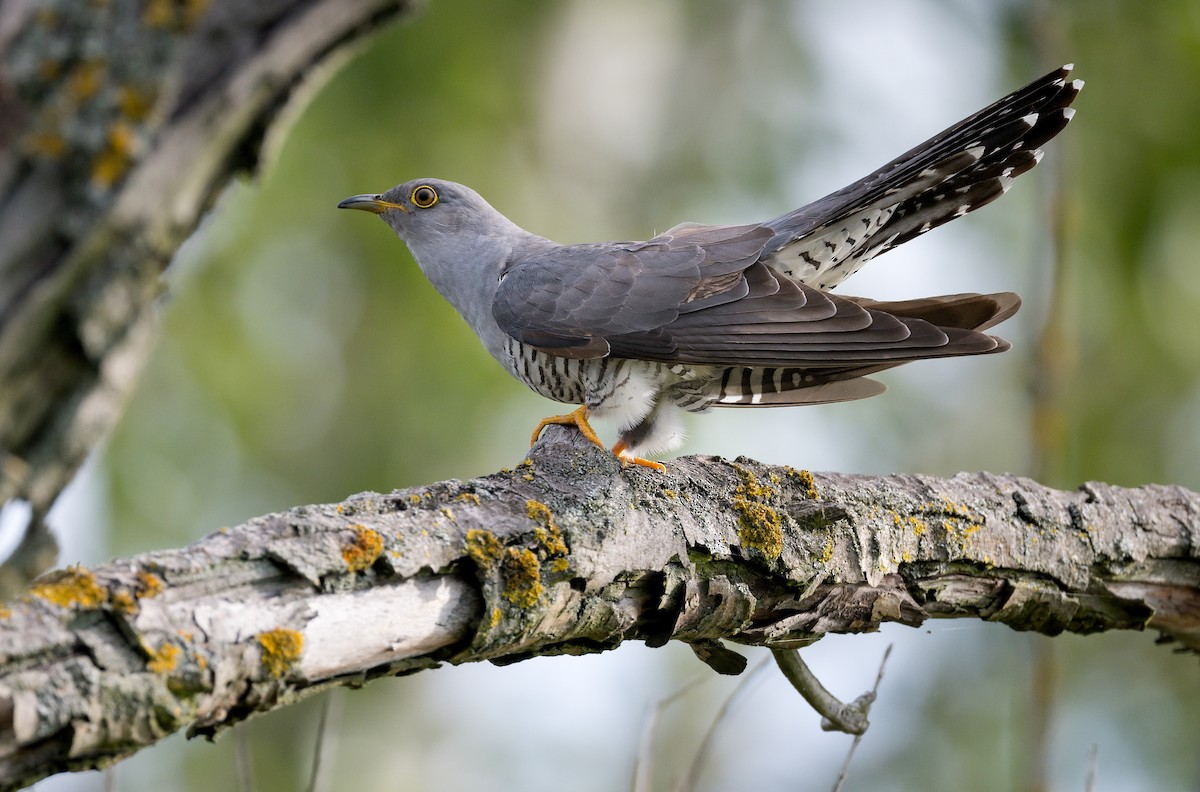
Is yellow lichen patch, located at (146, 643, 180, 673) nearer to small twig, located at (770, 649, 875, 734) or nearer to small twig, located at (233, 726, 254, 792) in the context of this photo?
small twig, located at (233, 726, 254, 792)

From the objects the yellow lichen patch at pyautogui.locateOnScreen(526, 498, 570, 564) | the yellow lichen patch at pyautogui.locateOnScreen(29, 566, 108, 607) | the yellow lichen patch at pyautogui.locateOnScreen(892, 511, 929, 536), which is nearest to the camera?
the yellow lichen patch at pyautogui.locateOnScreen(29, 566, 108, 607)

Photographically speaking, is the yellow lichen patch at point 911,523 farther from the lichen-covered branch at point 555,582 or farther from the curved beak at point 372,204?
the curved beak at point 372,204

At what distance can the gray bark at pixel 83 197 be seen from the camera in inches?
87.0

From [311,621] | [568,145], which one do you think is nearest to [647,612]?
[311,621]

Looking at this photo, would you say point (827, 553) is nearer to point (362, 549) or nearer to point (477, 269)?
point (362, 549)

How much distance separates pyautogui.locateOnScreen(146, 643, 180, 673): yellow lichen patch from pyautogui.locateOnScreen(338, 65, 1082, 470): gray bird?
154 centimetres

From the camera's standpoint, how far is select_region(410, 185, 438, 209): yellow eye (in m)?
4.12

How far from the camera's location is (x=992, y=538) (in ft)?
8.33

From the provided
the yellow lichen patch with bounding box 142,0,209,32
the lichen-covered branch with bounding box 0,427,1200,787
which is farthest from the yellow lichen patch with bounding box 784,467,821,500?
the yellow lichen patch with bounding box 142,0,209,32

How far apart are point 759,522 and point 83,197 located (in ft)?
5.23

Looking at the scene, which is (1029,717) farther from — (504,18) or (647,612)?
(504,18)

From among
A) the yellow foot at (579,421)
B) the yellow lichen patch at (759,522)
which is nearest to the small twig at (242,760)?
the yellow lichen patch at (759,522)

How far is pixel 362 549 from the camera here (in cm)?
167

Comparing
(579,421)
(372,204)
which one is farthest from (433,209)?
(579,421)
